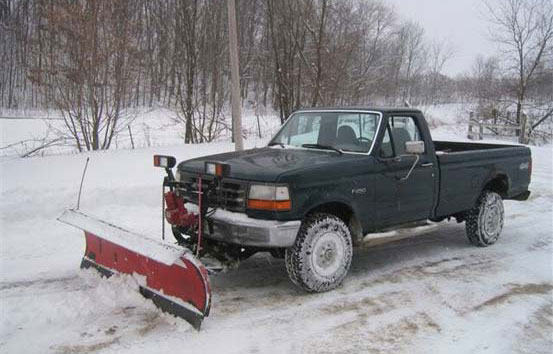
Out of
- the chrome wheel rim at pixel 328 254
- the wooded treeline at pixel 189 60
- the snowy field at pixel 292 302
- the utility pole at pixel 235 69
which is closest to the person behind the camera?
the snowy field at pixel 292 302

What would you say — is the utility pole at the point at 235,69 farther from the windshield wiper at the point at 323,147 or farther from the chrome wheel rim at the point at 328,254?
the chrome wheel rim at the point at 328,254

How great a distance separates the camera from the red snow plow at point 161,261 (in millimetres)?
3947

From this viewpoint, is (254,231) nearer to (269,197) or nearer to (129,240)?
(269,197)

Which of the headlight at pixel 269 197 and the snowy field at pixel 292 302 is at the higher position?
the headlight at pixel 269 197

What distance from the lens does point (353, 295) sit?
4.89 m

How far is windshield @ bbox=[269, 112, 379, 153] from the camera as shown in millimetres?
5566

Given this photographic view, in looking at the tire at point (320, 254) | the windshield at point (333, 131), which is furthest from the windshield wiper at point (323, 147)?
the tire at point (320, 254)

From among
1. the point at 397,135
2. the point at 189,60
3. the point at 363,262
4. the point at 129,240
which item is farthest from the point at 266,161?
the point at 189,60

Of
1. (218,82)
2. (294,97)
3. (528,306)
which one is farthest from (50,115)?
(528,306)

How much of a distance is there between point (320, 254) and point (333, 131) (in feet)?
5.33

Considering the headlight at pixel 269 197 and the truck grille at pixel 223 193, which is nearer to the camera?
the headlight at pixel 269 197

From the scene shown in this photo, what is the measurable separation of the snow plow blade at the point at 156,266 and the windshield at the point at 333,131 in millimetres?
2326

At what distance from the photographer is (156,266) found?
437cm

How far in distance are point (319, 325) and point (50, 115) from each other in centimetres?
1403
